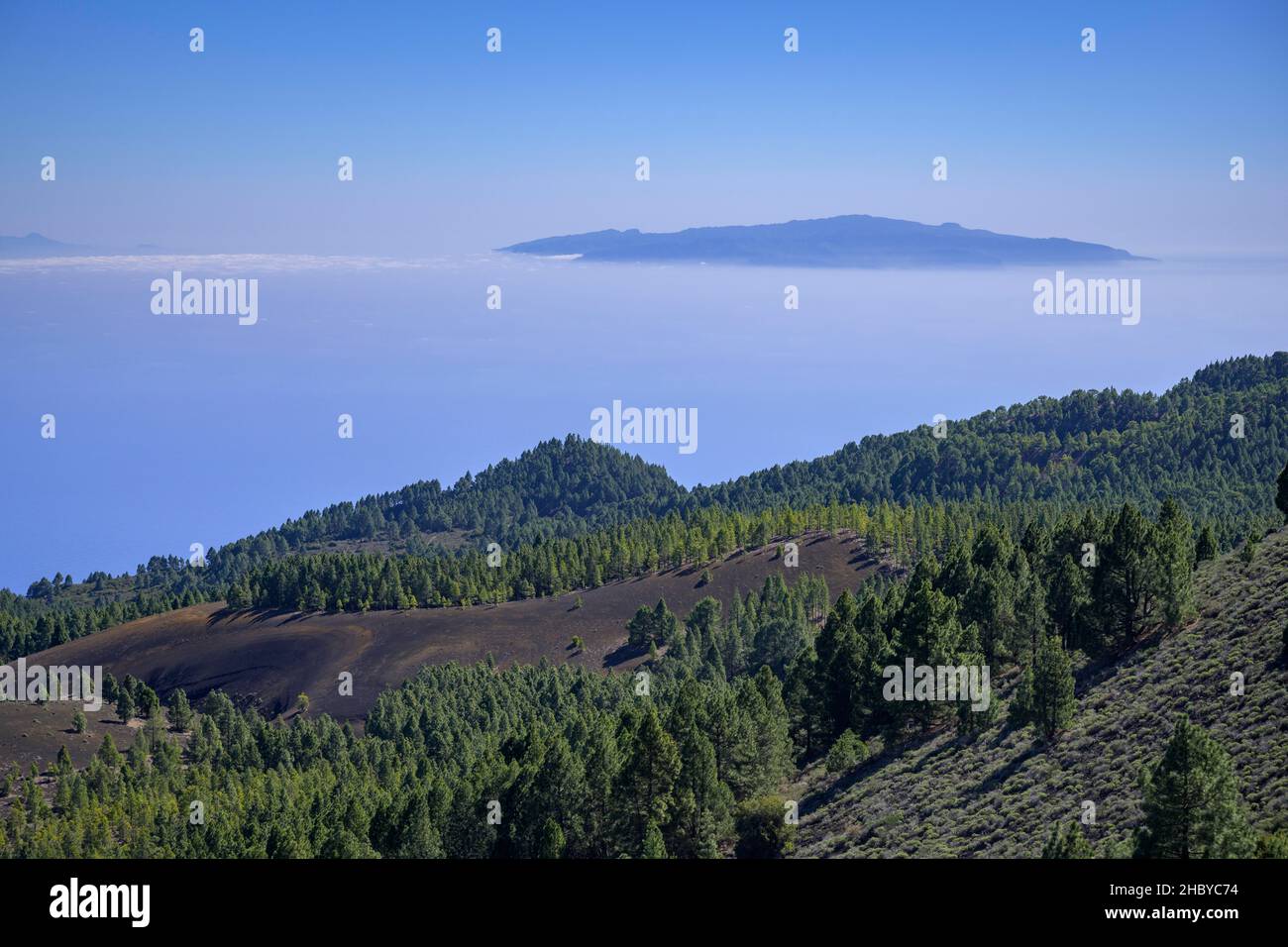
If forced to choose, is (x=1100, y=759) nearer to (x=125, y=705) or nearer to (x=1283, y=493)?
(x=1283, y=493)

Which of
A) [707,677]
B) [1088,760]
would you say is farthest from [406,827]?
[707,677]

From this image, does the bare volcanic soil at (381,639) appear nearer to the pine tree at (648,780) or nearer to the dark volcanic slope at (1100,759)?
the pine tree at (648,780)

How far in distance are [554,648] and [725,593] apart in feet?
85.3

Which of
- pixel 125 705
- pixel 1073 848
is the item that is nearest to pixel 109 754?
pixel 125 705

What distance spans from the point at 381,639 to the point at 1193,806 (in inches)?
5425

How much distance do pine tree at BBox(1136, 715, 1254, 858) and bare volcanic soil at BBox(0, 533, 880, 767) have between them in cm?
10942

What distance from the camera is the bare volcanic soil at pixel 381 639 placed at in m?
155

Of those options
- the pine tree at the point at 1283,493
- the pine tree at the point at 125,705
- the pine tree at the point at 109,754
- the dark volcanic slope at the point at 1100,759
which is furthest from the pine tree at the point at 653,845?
the pine tree at the point at 125,705

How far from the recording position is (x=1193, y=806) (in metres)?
38.5

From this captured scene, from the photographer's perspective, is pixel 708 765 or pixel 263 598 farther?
pixel 263 598

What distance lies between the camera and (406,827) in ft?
228

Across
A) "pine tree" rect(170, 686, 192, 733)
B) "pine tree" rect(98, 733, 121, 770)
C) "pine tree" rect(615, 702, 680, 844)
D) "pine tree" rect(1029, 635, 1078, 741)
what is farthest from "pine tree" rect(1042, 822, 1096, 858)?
"pine tree" rect(170, 686, 192, 733)

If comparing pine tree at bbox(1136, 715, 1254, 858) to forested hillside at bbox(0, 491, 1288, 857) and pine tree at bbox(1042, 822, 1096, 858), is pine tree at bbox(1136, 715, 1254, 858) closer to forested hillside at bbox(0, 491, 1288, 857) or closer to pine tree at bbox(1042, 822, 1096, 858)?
forested hillside at bbox(0, 491, 1288, 857)
